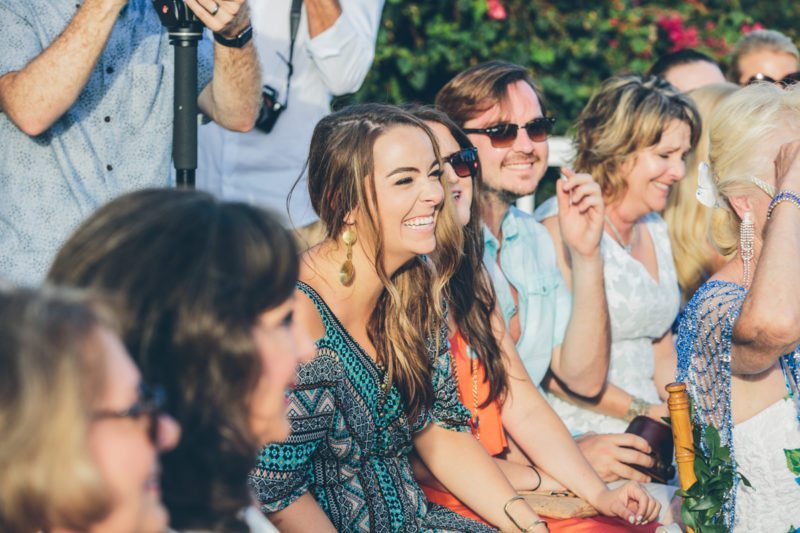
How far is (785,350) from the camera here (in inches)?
119

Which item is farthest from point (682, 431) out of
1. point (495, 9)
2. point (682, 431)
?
point (495, 9)

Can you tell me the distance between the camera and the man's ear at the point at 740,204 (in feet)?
10.8

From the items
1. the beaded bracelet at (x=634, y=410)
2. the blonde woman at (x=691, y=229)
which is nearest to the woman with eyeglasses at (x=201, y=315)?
the beaded bracelet at (x=634, y=410)

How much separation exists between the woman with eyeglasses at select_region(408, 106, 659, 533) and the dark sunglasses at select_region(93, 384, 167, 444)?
6.75ft

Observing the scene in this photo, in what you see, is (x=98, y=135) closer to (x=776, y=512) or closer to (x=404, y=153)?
(x=404, y=153)

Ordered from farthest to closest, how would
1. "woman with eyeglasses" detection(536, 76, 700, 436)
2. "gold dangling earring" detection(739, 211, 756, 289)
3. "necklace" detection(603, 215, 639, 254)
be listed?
"necklace" detection(603, 215, 639, 254) < "woman with eyeglasses" detection(536, 76, 700, 436) < "gold dangling earring" detection(739, 211, 756, 289)

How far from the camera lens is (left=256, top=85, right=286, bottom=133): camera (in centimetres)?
431

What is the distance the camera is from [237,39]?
336cm

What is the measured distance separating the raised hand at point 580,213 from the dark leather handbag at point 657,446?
0.67 meters

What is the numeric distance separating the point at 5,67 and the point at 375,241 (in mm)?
1218

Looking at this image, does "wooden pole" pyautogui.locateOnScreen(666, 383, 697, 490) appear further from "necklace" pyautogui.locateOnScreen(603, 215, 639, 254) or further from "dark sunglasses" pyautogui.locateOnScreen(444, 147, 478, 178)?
"necklace" pyautogui.locateOnScreen(603, 215, 639, 254)

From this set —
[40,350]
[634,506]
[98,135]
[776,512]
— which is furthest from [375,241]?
[40,350]

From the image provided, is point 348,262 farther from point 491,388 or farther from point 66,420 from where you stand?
point 66,420

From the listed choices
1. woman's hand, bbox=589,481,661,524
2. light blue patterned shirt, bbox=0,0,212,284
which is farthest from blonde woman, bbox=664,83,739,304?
light blue patterned shirt, bbox=0,0,212,284
